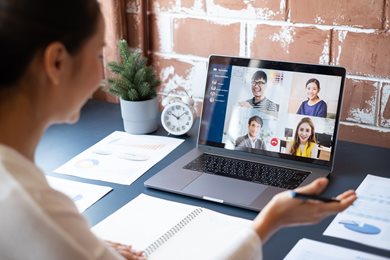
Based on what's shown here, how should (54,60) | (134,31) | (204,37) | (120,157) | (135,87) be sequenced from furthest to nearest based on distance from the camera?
(134,31) < (204,37) < (135,87) < (120,157) < (54,60)

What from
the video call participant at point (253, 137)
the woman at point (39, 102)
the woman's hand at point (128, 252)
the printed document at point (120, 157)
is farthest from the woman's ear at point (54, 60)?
the video call participant at point (253, 137)

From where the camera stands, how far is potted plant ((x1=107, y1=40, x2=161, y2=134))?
1532 mm

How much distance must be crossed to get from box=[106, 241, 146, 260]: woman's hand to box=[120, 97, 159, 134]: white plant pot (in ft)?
2.00

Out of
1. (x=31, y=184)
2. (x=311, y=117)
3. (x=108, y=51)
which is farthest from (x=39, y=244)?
(x=108, y=51)

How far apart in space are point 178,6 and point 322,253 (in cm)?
98

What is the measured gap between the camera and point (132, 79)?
1540mm

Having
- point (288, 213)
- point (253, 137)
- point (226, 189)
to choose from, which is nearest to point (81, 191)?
point (226, 189)

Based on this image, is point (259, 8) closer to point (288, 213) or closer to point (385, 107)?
point (385, 107)

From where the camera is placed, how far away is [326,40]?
1.50 meters

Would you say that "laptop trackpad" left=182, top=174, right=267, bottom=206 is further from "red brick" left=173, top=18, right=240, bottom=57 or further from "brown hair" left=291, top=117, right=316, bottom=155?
"red brick" left=173, top=18, right=240, bottom=57

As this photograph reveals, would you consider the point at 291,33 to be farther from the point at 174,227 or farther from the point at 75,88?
the point at 75,88

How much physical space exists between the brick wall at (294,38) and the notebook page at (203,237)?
0.61 meters

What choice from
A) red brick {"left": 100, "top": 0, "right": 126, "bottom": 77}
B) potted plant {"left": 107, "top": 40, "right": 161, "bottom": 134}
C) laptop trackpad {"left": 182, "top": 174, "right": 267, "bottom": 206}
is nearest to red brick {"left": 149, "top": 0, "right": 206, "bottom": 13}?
red brick {"left": 100, "top": 0, "right": 126, "bottom": 77}

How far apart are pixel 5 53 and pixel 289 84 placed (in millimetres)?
833
